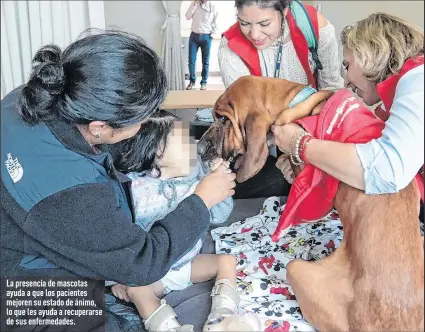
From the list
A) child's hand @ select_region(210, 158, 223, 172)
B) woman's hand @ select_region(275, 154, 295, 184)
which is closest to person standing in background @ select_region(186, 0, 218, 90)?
woman's hand @ select_region(275, 154, 295, 184)

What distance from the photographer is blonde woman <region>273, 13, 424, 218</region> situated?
102 centimetres

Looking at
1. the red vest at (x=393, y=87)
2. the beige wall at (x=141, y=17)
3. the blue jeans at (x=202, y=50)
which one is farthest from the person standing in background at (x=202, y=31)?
the red vest at (x=393, y=87)

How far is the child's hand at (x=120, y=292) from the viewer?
138cm

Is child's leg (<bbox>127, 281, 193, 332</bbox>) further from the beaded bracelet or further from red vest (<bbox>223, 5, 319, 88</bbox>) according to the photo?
red vest (<bbox>223, 5, 319, 88</bbox>)

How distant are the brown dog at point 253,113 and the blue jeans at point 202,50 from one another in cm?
255

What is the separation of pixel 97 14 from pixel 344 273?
3181 millimetres

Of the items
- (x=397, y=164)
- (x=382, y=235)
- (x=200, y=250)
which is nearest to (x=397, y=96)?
(x=397, y=164)

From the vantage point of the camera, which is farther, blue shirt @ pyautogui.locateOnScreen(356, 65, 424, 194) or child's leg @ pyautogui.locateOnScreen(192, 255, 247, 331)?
child's leg @ pyautogui.locateOnScreen(192, 255, 247, 331)

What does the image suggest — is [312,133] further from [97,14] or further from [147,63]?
[97,14]

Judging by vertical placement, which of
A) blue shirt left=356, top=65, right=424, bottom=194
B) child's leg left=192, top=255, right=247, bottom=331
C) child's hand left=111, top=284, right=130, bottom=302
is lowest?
child's hand left=111, top=284, right=130, bottom=302

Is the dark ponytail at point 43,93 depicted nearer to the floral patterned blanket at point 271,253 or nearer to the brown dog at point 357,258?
the brown dog at point 357,258

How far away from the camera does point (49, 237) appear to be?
1071 mm

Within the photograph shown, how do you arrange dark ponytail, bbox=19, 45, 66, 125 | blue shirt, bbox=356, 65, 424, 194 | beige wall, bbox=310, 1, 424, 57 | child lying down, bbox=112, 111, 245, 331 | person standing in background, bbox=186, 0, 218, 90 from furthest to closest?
person standing in background, bbox=186, 0, 218, 90, beige wall, bbox=310, 1, 424, 57, child lying down, bbox=112, 111, 245, 331, dark ponytail, bbox=19, 45, 66, 125, blue shirt, bbox=356, 65, 424, 194

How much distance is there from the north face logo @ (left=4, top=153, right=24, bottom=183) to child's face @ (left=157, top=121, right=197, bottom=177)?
517 millimetres
